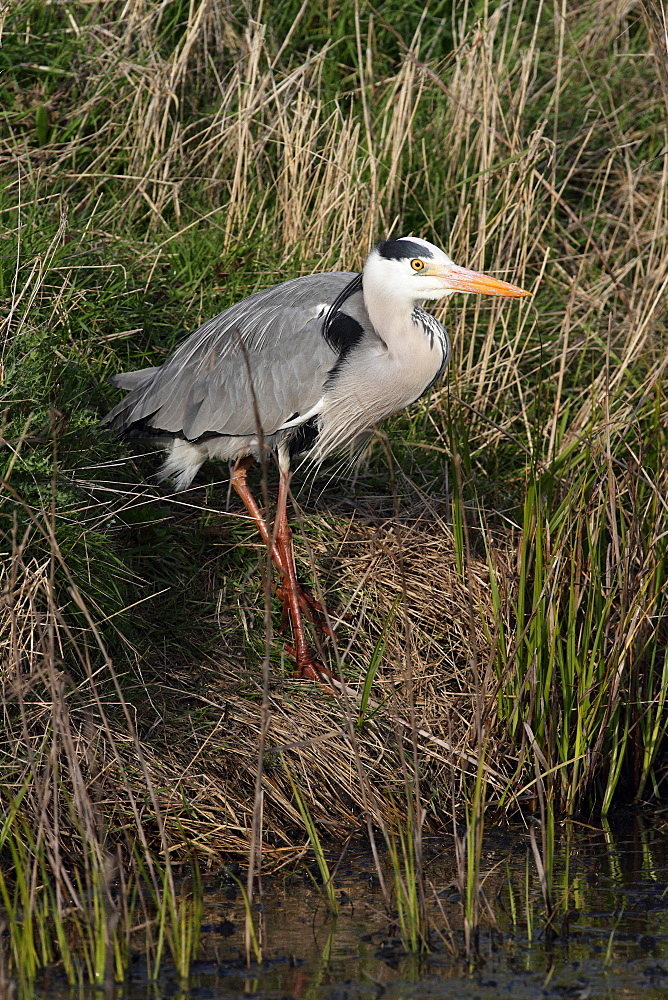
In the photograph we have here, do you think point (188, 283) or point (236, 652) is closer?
point (236, 652)

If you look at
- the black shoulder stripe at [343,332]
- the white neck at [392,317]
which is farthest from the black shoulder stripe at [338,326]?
the white neck at [392,317]

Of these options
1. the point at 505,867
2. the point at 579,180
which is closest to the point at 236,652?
the point at 505,867

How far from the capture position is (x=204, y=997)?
103 inches

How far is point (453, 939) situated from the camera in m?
2.83

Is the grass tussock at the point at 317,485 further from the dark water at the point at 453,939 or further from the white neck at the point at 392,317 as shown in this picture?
the white neck at the point at 392,317

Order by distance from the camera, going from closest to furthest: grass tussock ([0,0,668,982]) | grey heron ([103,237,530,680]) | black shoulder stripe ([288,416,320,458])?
grass tussock ([0,0,668,982]) → grey heron ([103,237,530,680]) → black shoulder stripe ([288,416,320,458])

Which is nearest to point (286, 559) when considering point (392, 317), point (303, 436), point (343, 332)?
point (303, 436)

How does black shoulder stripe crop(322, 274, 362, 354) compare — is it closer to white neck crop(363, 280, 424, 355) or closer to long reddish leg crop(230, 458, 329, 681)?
white neck crop(363, 280, 424, 355)

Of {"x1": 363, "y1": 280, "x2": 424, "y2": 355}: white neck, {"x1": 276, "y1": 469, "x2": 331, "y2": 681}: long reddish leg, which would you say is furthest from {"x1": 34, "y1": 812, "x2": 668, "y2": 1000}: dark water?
{"x1": 363, "y1": 280, "x2": 424, "y2": 355}: white neck

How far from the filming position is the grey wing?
429 centimetres

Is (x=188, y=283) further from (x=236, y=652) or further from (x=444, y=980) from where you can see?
(x=444, y=980)

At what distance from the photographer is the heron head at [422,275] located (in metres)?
3.97

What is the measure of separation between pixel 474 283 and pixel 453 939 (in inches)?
82.0

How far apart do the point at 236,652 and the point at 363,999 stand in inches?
61.6
